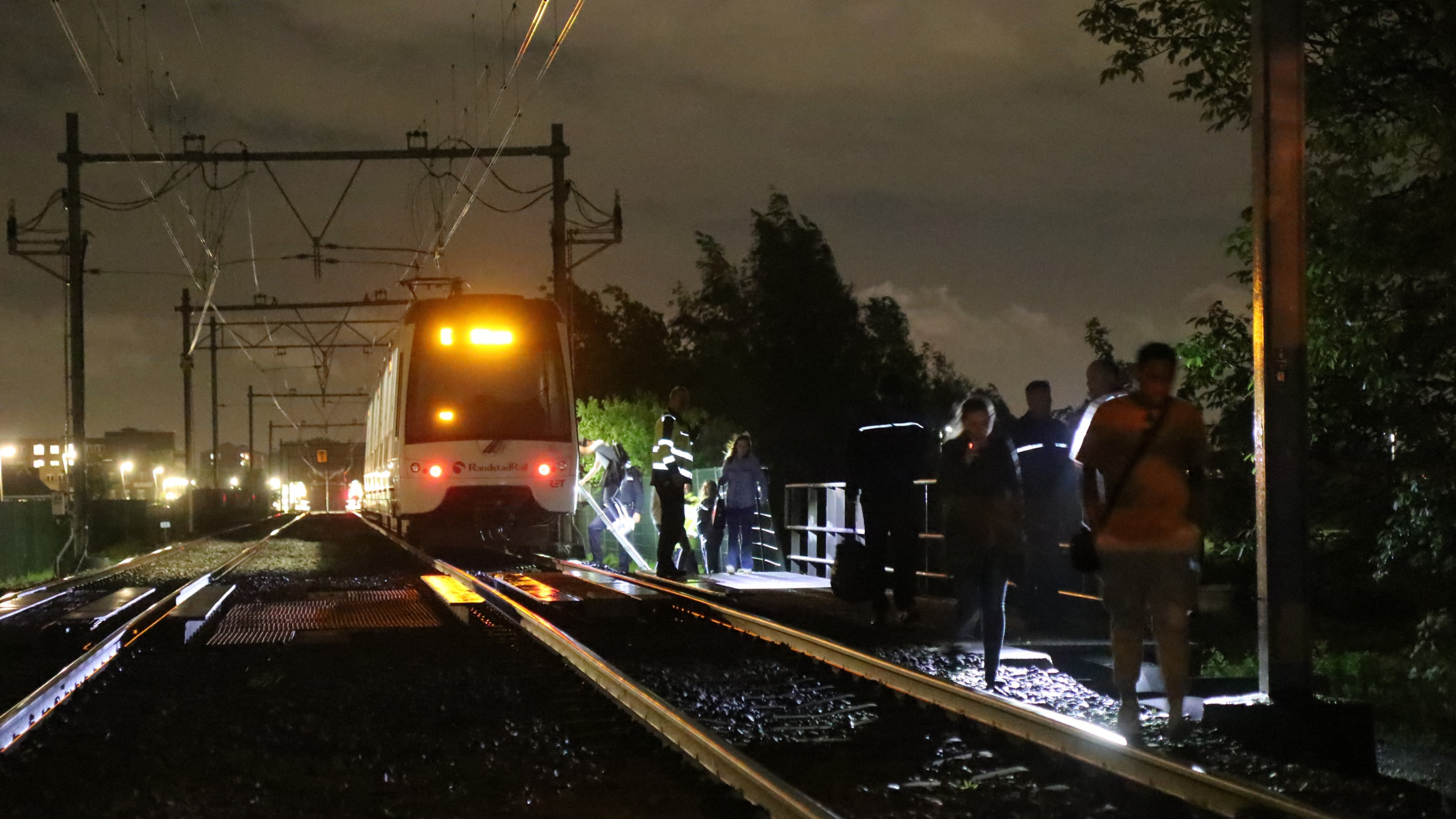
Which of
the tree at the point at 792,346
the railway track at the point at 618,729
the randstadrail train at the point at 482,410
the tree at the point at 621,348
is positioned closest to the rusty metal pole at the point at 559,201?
the randstadrail train at the point at 482,410

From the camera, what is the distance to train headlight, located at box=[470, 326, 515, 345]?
20.2m

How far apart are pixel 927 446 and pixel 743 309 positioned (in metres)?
56.0

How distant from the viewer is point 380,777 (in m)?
5.95

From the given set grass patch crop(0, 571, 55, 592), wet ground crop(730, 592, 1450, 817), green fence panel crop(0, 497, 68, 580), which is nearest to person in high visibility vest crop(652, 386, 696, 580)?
wet ground crop(730, 592, 1450, 817)

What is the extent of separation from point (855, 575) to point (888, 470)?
795 mm

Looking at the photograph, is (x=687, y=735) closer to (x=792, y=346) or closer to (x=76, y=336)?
(x=76, y=336)

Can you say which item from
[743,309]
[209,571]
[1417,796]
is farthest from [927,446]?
[743,309]

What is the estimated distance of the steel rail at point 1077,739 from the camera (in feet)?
16.1

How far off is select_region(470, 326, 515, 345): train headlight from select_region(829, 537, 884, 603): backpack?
10.5 m

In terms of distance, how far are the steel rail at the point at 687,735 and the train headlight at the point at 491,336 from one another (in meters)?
9.58

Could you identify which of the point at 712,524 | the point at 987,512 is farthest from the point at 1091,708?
the point at 712,524

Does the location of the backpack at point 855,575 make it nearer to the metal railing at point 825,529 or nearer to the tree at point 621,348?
the metal railing at point 825,529

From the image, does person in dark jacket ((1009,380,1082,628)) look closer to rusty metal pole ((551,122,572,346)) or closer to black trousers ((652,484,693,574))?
black trousers ((652,484,693,574))

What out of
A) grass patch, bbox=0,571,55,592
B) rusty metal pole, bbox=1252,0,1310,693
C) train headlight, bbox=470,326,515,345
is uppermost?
train headlight, bbox=470,326,515,345
